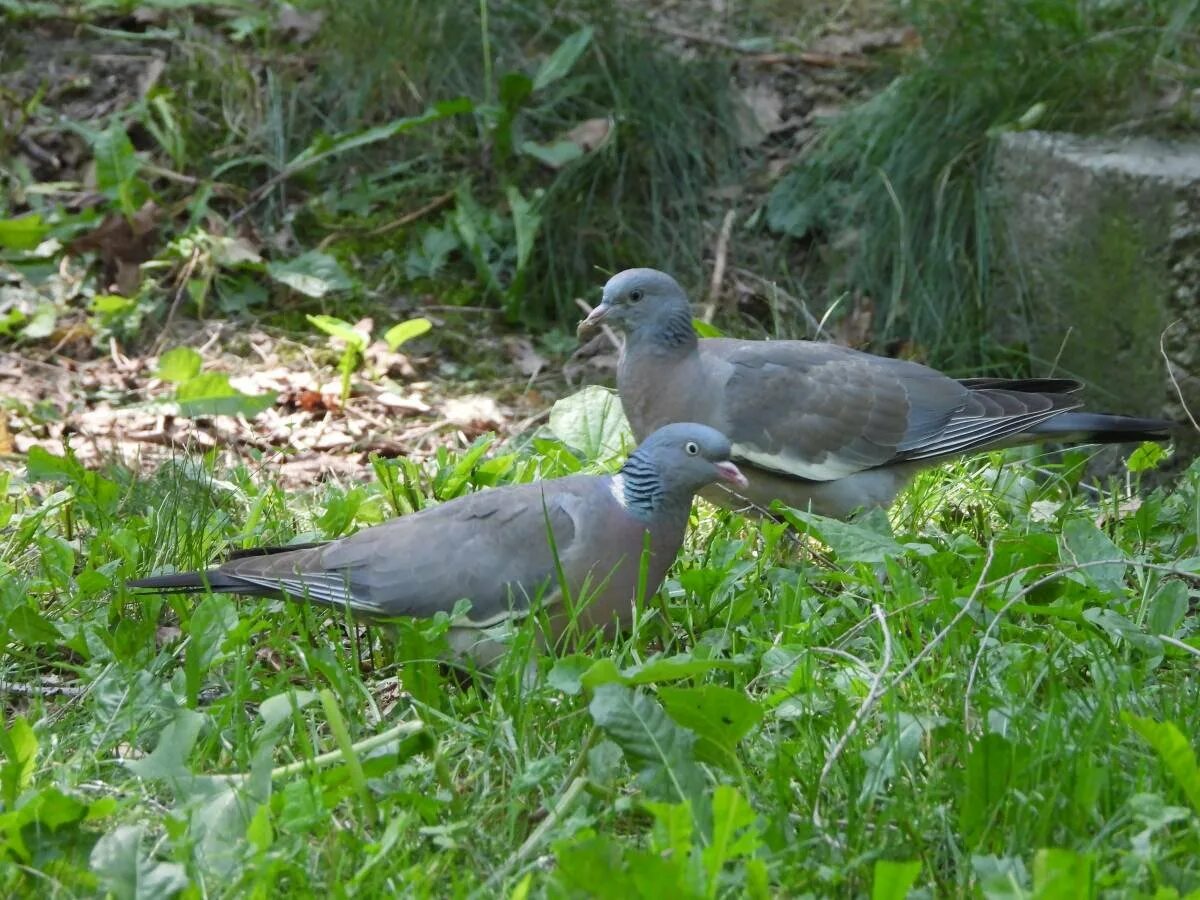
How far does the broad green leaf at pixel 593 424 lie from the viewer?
14.7ft

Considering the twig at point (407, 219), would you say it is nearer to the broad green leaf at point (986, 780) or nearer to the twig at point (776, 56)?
the twig at point (776, 56)

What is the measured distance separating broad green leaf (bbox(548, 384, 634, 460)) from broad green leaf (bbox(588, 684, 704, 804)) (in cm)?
199

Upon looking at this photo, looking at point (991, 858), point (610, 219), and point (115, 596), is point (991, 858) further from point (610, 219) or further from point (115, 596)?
point (610, 219)

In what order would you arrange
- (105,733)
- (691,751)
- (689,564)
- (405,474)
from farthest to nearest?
(405,474) → (689,564) → (105,733) → (691,751)

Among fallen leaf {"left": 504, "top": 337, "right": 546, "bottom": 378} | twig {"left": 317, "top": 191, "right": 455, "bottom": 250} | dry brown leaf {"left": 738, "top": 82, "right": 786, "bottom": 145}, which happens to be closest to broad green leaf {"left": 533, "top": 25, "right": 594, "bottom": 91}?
twig {"left": 317, "top": 191, "right": 455, "bottom": 250}

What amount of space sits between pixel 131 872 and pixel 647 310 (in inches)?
97.3

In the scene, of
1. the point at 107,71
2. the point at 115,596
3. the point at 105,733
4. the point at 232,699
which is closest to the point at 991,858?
the point at 232,699

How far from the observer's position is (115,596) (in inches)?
133

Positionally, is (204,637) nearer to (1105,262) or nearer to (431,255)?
(431,255)

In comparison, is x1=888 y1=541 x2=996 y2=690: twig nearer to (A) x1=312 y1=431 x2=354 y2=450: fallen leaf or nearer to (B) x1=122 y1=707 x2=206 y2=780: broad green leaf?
(B) x1=122 y1=707 x2=206 y2=780: broad green leaf

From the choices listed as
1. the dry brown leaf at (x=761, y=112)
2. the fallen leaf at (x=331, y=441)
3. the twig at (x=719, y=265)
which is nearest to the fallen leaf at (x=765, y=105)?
the dry brown leaf at (x=761, y=112)

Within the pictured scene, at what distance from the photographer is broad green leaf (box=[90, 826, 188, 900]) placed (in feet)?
7.27

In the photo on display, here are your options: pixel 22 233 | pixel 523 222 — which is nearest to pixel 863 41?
pixel 523 222

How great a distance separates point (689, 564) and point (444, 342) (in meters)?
2.39
